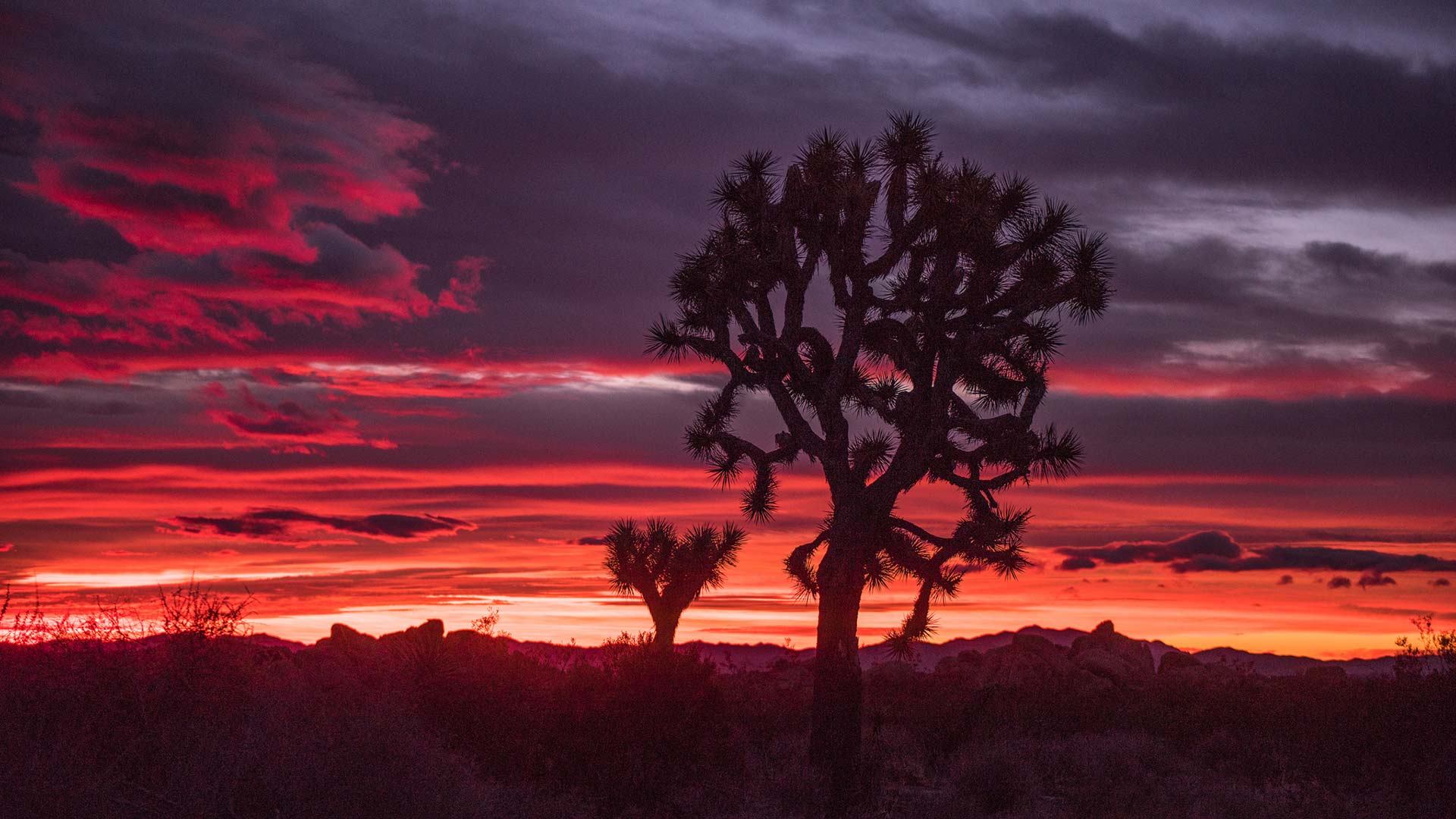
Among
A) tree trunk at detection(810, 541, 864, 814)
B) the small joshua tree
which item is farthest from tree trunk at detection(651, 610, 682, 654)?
tree trunk at detection(810, 541, 864, 814)

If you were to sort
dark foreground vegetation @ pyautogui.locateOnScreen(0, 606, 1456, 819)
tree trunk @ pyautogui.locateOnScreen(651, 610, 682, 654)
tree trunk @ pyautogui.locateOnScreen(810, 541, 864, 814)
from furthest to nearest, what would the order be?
1. tree trunk @ pyautogui.locateOnScreen(651, 610, 682, 654)
2. tree trunk @ pyautogui.locateOnScreen(810, 541, 864, 814)
3. dark foreground vegetation @ pyautogui.locateOnScreen(0, 606, 1456, 819)

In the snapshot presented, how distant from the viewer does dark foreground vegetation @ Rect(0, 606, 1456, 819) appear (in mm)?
10586

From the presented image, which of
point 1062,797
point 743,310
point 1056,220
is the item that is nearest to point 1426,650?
point 1062,797

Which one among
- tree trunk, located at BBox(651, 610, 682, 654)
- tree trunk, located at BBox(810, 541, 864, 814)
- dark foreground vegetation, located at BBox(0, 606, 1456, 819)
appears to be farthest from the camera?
tree trunk, located at BBox(651, 610, 682, 654)

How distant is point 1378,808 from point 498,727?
13.3m

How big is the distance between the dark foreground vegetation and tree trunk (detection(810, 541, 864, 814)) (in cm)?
39

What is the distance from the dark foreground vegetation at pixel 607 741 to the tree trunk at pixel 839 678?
394 mm

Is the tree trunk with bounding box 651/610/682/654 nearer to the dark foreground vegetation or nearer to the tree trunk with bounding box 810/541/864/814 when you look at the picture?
the dark foreground vegetation

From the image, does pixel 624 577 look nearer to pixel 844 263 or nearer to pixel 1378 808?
pixel 844 263

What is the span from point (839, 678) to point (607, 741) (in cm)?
378

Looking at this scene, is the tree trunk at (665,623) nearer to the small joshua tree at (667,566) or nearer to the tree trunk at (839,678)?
the small joshua tree at (667,566)

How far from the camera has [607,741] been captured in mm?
15305

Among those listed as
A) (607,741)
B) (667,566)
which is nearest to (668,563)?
(667,566)

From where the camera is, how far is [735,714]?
2225 centimetres
